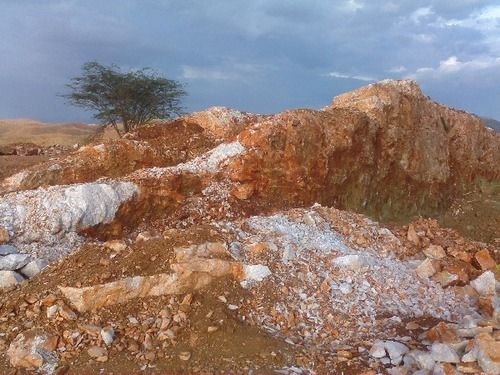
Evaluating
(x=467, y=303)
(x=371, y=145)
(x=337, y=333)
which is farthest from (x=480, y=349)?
(x=371, y=145)

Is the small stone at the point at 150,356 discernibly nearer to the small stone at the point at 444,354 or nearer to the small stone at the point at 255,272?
the small stone at the point at 255,272

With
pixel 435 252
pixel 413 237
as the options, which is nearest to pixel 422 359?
pixel 435 252

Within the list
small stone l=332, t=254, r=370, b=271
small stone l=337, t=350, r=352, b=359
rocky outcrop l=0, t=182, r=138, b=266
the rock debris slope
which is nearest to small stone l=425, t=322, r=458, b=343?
the rock debris slope

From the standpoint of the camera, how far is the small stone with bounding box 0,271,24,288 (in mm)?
5848

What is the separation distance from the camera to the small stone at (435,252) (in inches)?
293

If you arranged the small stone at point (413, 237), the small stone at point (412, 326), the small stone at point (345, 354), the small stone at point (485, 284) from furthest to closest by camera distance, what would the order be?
the small stone at point (413, 237) → the small stone at point (485, 284) → the small stone at point (412, 326) → the small stone at point (345, 354)

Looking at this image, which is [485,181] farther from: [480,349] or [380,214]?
[480,349]

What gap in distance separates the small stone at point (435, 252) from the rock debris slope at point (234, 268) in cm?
3

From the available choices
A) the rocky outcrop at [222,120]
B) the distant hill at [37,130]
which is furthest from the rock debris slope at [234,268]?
the distant hill at [37,130]

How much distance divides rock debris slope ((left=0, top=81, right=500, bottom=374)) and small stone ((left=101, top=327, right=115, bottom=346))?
1 cm

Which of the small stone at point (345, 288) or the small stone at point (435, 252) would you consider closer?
the small stone at point (345, 288)

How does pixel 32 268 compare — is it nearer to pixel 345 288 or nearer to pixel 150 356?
pixel 150 356

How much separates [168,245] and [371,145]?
22.7 feet

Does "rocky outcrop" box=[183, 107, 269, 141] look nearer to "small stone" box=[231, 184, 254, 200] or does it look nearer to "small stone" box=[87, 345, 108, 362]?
"small stone" box=[231, 184, 254, 200]
